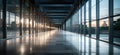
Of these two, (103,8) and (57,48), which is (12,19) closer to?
(103,8)

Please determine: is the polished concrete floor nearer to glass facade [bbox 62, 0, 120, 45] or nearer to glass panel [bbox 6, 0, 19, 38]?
glass facade [bbox 62, 0, 120, 45]

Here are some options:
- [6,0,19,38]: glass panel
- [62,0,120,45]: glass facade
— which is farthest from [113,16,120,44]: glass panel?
[6,0,19,38]: glass panel

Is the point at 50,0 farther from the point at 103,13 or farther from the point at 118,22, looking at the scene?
the point at 118,22

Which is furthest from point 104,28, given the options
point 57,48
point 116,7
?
point 57,48

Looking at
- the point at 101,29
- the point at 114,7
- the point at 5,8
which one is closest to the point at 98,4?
the point at 101,29

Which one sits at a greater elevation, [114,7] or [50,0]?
[50,0]

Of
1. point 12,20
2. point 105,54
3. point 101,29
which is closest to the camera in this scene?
point 105,54

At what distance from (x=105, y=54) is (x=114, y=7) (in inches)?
318

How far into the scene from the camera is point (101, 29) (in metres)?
22.8

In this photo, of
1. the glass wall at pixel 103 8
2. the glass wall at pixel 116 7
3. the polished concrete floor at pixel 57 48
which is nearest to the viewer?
the polished concrete floor at pixel 57 48

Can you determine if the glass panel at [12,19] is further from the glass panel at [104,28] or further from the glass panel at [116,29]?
the glass panel at [116,29]

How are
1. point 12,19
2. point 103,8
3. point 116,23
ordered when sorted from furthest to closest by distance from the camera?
point 12,19 < point 103,8 < point 116,23

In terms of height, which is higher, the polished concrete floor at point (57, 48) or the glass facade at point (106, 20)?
the glass facade at point (106, 20)

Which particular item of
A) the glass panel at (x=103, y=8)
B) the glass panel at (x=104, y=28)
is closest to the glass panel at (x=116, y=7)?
the glass panel at (x=103, y=8)
